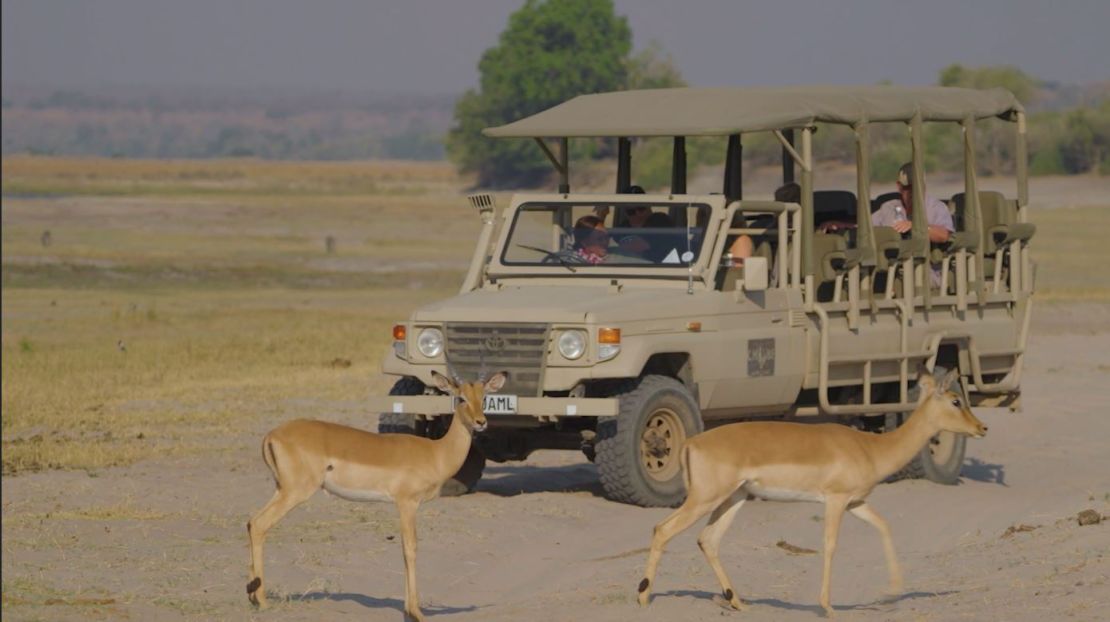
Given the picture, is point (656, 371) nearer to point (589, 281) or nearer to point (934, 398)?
point (589, 281)

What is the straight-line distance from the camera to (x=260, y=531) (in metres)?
10.0

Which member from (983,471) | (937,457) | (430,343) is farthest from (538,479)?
(983,471)

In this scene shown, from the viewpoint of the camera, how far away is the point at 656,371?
13938 mm

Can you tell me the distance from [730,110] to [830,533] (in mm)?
4651

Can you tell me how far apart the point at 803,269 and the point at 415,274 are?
89.4 feet

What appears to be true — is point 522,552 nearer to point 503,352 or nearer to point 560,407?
point 560,407

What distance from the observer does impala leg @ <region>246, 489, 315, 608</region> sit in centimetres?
1001

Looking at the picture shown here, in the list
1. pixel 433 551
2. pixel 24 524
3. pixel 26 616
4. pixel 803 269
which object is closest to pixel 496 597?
pixel 433 551

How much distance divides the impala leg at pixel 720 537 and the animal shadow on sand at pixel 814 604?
0.15 m

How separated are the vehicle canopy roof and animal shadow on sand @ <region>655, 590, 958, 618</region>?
387 cm

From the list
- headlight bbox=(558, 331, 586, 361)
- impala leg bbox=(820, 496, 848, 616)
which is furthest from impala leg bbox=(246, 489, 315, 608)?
headlight bbox=(558, 331, 586, 361)

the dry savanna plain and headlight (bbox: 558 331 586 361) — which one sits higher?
headlight (bbox: 558 331 586 361)

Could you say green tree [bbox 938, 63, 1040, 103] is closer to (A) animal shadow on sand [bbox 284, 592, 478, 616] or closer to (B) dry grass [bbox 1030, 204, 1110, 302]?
(B) dry grass [bbox 1030, 204, 1110, 302]

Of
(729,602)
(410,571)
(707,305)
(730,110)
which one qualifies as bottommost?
(729,602)
